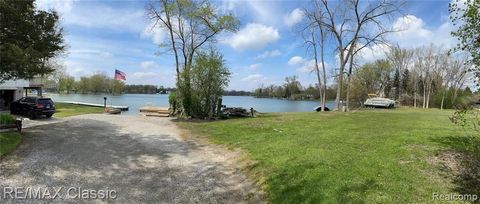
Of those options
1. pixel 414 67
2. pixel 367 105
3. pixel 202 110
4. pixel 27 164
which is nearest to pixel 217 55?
pixel 202 110

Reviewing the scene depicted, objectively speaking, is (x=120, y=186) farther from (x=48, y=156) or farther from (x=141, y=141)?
(x=141, y=141)

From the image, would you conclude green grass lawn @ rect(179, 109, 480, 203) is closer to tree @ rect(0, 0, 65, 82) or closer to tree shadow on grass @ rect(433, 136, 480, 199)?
tree shadow on grass @ rect(433, 136, 480, 199)

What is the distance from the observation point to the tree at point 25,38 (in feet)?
37.8

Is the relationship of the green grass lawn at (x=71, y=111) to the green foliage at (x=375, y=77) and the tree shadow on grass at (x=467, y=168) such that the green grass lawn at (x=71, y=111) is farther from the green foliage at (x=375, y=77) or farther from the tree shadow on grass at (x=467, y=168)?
the green foliage at (x=375, y=77)

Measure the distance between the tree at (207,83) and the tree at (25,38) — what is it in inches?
343

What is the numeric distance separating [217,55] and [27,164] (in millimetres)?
14182

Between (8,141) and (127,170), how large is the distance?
5097 millimetres

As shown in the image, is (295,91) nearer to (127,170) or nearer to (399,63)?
(399,63)

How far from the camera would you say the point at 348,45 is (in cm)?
2791

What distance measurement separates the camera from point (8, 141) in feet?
36.3

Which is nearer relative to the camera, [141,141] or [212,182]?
[212,182]

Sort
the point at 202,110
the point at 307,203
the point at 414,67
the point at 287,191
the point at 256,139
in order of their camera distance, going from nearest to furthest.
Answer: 1. the point at 307,203
2. the point at 287,191
3. the point at 256,139
4. the point at 202,110
5. the point at 414,67

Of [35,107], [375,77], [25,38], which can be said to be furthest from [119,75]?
[375,77]

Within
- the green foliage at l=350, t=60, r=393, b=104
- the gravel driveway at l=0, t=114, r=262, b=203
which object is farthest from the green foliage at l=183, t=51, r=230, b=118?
the green foliage at l=350, t=60, r=393, b=104
